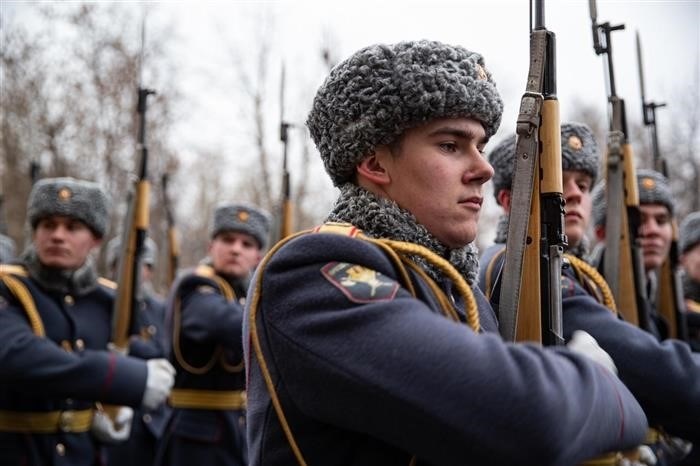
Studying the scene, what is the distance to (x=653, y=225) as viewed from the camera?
518cm

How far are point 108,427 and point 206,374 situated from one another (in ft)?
4.20

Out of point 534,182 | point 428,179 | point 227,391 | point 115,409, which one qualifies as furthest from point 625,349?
point 227,391

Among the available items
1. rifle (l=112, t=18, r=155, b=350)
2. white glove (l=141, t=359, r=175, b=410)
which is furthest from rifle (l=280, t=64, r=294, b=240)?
white glove (l=141, t=359, r=175, b=410)

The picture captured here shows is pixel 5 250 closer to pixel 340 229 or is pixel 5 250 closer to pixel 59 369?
pixel 59 369

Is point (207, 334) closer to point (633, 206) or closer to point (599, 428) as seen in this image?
point (633, 206)

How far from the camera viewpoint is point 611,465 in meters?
3.11

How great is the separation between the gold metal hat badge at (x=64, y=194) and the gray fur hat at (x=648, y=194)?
3.46 m

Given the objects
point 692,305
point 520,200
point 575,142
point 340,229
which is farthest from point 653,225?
point 340,229

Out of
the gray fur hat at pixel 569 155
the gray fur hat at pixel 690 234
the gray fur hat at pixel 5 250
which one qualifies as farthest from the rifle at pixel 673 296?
the gray fur hat at pixel 5 250

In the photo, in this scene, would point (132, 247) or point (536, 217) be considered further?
point (132, 247)

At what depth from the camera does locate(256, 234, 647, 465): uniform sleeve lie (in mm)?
1691

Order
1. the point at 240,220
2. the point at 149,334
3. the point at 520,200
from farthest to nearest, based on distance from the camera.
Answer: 1. the point at 149,334
2. the point at 240,220
3. the point at 520,200

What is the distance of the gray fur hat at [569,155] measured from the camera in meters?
3.63

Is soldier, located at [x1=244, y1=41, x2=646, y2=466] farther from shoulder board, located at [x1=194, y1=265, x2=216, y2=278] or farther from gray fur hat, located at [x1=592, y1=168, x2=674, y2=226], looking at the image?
shoulder board, located at [x1=194, y1=265, x2=216, y2=278]
